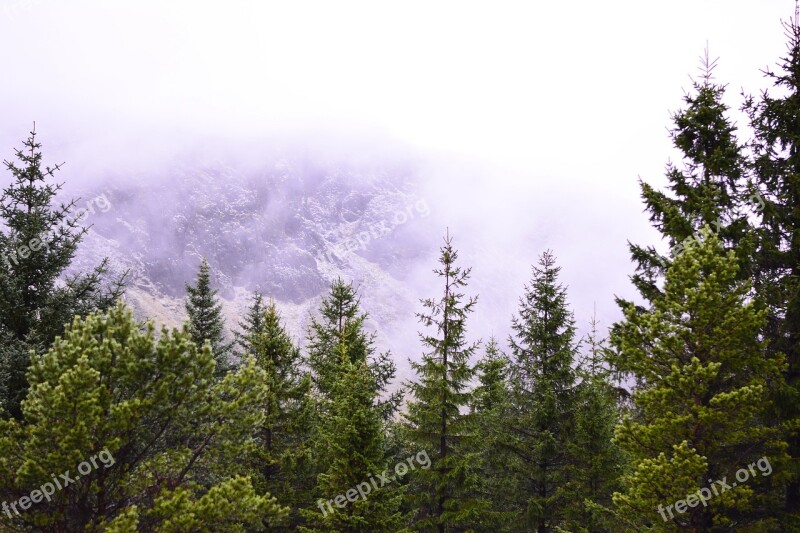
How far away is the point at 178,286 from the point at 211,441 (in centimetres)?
19256

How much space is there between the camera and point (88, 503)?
8.78 metres

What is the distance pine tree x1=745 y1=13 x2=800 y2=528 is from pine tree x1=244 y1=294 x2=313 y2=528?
47.3 feet

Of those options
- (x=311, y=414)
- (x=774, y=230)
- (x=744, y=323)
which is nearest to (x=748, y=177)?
(x=774, y=230)

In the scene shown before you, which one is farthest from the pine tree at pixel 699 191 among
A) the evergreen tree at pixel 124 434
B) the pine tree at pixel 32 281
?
the pine tree at pixel 32 281

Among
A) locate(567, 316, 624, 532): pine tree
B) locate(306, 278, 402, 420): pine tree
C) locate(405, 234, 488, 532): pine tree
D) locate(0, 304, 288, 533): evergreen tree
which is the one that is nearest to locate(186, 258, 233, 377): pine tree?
locate(306, 278, 402, 420): pine tree

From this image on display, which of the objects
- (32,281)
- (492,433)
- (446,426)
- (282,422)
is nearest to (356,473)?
(446,426)

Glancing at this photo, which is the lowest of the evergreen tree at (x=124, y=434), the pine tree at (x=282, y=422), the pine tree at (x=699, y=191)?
the evergreen tree at (x=124, y=434)

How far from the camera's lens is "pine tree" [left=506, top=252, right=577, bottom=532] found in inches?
760

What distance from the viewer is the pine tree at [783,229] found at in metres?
10.8

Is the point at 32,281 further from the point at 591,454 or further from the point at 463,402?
the point at 591,454

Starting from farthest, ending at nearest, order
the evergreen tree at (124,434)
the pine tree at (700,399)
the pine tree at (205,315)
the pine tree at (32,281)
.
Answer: the pine tree at (205,315) < the pine tree at (32,281) < the pine tree at (700,399) < the evergreen tree at (124,434)

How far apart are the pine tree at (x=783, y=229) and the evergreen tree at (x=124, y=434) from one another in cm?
1206

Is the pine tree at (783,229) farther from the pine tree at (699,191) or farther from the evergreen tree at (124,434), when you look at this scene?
the evergreen tree at (124,434)

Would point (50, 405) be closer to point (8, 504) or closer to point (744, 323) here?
point (8, 504)
